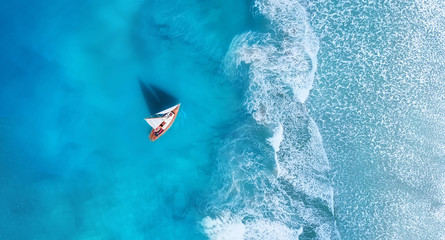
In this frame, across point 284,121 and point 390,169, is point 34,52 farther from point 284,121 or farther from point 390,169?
point 390,169

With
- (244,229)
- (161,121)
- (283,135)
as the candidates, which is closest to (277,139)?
(283,135)

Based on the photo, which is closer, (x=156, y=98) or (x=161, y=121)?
(x=161, y=121)

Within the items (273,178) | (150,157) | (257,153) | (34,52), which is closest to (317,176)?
(273,178)

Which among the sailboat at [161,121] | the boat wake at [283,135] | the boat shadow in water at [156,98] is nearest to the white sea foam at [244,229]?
the boat wake at [283,135]

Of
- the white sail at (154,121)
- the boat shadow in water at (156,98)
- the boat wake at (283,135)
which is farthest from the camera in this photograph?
the boat shadow in water at (156,98)

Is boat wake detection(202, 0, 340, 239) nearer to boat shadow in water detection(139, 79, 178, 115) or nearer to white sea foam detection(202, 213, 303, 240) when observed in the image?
white sea foam detection(202, 213, 303, 240)

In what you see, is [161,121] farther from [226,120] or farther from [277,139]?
[277,139]

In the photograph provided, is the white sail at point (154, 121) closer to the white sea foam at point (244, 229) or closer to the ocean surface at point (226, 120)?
the ocean surface at point (226, 120)
